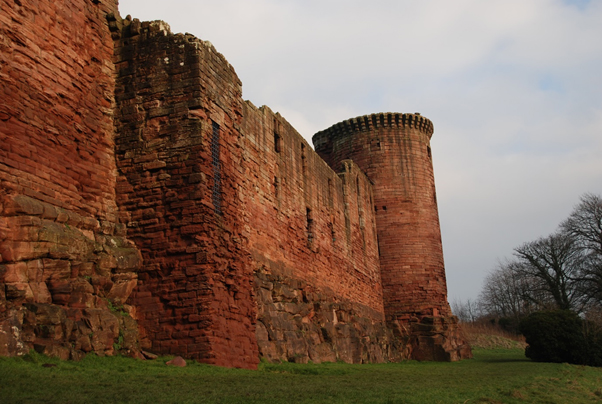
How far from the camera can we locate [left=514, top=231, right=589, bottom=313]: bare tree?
119ft

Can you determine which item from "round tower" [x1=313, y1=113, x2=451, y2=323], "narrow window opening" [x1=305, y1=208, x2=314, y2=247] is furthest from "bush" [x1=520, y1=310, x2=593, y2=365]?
"narrow window opening" [x1=305, y1=208, x2=314, y2=247]

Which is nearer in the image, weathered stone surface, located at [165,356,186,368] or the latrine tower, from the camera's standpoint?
weathered stone surface, located at [165,356,186,368]

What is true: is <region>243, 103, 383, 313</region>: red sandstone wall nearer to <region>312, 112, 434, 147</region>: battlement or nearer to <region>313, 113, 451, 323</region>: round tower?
<region>313, 113, 451, 323</region>: round tower

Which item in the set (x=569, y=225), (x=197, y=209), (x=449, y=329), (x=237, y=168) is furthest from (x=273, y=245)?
(x=569, y=225)

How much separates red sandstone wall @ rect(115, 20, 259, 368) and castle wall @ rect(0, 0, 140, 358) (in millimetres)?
354

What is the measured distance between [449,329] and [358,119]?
995cm

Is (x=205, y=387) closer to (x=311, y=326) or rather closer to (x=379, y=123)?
A: (x=311, y=326)

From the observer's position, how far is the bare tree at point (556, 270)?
36.2 metres

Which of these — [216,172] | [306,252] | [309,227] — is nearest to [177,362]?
[216,172]

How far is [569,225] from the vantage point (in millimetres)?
37469

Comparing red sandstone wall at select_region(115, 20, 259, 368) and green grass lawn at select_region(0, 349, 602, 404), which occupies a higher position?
red sandstone wall at select_region(115, 20, 259, 368)

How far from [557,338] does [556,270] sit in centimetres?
1823

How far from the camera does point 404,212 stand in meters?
28.6

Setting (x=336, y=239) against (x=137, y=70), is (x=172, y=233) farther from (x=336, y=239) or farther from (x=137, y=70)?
(x=336, y=239)
